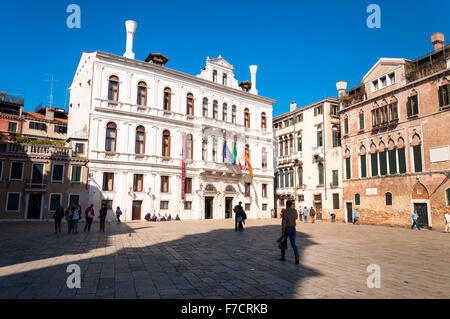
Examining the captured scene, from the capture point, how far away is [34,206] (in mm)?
25281

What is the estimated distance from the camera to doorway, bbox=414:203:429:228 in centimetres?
2425

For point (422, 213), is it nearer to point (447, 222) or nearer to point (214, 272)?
point (447, 222)

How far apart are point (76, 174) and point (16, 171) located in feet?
14.5

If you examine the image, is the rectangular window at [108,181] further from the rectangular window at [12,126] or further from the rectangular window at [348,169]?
the rectangular window at [348,169]

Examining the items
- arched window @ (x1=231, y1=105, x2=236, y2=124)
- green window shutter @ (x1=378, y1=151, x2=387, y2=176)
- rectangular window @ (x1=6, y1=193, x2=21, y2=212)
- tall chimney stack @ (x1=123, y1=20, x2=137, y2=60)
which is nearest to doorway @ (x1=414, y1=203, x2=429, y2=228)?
green window shutter @ (x1=378, y1=151, x2=387, y2=176)

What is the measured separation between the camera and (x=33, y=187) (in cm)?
2517

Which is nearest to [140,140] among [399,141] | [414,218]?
[399,141]

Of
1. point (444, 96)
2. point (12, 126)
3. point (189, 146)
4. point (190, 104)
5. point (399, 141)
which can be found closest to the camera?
point (444, 96)

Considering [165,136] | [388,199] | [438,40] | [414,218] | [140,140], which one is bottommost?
[414,218]

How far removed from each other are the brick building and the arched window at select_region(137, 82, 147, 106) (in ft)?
69.0

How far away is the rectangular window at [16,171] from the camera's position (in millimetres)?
24797
